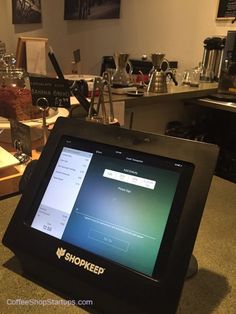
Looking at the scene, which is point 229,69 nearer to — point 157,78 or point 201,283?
point 157,78

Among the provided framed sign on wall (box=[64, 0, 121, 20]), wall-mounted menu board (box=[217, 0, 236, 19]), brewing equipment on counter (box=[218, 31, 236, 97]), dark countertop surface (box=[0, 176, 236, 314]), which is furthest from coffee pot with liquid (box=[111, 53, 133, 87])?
framed sign on wall (box=[64, 0, 121, 20])

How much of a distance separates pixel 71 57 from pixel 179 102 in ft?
7.08

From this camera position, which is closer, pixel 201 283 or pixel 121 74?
pixel 201 283

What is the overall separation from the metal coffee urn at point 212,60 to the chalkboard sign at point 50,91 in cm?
180

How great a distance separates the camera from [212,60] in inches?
100

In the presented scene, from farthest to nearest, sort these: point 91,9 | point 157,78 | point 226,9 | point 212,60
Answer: point 91,9, point 226,9, point 212,60, point 157,78

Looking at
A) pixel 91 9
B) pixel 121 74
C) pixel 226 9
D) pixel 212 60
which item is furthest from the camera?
pixel 91 9

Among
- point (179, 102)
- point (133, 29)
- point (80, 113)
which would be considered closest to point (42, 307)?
point (80, 113)

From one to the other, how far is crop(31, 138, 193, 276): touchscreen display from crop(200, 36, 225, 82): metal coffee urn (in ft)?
7.15

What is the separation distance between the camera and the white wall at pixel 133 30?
2.98m

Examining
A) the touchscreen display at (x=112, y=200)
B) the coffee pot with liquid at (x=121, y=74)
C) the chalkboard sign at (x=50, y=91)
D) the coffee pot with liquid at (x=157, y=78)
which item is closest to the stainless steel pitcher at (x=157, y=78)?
the coffee pot with liquid at (x=157, y=78)

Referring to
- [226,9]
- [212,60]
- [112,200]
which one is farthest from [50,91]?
[226,9]

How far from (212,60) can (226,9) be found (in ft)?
1.72

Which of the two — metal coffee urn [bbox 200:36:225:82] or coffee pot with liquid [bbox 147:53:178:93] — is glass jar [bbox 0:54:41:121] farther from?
metal coffee urn [bbox 200:36:225:82]
